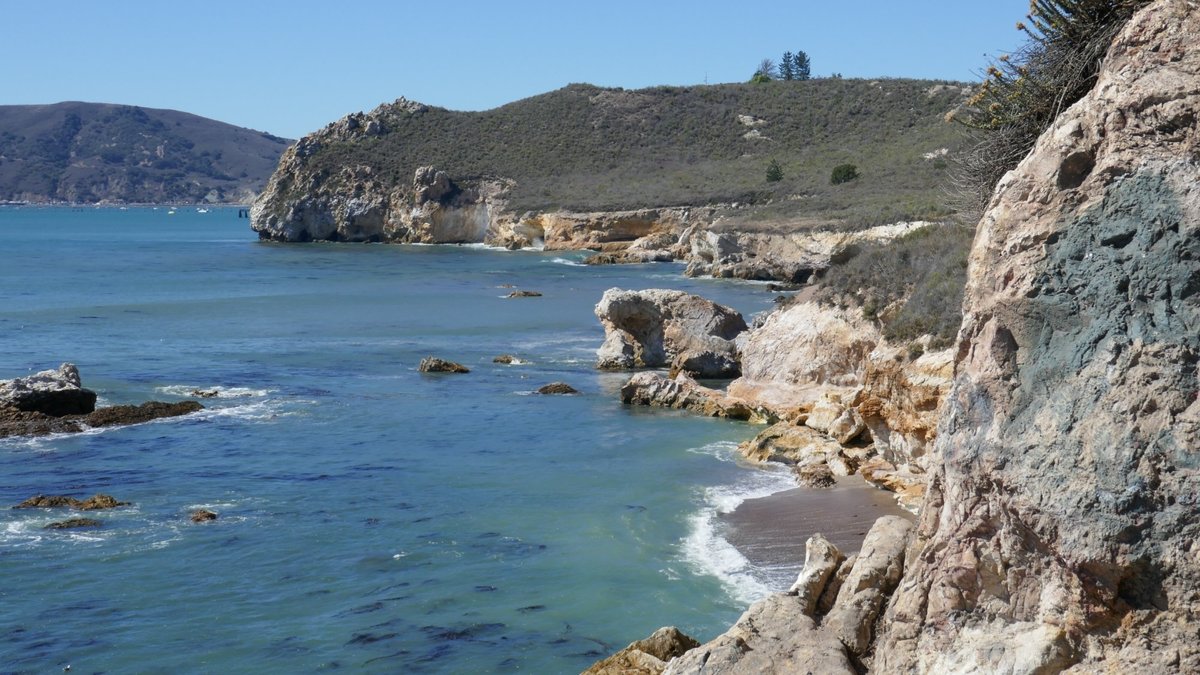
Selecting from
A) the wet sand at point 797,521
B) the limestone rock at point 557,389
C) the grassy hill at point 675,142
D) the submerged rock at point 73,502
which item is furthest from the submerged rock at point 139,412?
the grassy hill at point 675,142

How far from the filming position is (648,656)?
859 centimetres

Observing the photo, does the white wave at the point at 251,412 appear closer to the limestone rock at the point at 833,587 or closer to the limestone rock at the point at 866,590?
the limestone rock at the point at 833,587

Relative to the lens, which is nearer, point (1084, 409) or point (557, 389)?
point (1084, 409)

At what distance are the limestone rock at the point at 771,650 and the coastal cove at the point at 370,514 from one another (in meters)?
3.91

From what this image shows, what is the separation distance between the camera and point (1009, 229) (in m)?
6.26

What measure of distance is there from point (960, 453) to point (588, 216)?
7438 centimetres

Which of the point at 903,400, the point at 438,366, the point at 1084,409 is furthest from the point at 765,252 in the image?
the point at 1084,409

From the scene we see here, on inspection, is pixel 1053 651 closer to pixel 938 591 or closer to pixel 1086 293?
pixel 938 591

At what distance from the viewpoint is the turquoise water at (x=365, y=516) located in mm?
11578

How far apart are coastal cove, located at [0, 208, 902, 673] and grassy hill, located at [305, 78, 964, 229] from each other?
44100 millimetres

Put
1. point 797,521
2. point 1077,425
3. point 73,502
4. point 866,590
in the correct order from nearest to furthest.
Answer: point 1077,425, point 866,590, point 797,521, point 73,502

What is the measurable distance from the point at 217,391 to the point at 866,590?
70.5ft

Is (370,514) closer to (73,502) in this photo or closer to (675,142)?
(73,502)

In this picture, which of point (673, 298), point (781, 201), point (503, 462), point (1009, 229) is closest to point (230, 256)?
point (781, 201)
